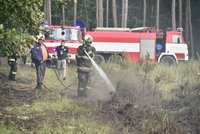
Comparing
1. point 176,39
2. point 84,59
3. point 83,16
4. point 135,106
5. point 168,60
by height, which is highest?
point 83,16

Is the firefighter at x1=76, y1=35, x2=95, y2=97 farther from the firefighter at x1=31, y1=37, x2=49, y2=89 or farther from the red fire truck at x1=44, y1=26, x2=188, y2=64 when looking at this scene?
the red fire truck at x1=44, y1=26, x2=188, y2=64

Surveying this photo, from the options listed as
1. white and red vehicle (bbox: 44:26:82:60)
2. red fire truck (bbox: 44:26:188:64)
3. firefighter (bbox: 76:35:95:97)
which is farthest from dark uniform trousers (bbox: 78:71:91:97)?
white and red vehicle (bbox: 44:26:82:60)

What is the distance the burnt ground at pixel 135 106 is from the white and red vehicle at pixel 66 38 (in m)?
8.26

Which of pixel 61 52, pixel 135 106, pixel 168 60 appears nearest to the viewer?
pixel 135 106

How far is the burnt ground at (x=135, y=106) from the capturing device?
8.78 meters

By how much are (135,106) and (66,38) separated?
46.3ft

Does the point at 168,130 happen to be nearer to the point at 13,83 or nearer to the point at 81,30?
the point at 13,83

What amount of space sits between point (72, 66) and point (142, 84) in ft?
29.3

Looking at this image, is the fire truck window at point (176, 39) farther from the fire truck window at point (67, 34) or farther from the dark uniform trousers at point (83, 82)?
the dark uniform trousers at point (83, 82)

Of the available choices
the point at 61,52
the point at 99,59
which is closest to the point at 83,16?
the point at 99,59

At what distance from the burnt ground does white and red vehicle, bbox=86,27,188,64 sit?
32.4 ft

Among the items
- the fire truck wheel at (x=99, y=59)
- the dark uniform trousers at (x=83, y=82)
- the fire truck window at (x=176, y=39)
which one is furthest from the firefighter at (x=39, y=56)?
the fire truck window at (x=176, y=39)

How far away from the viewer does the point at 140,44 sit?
2616 cm

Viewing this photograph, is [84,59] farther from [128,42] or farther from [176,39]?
[176,39]
